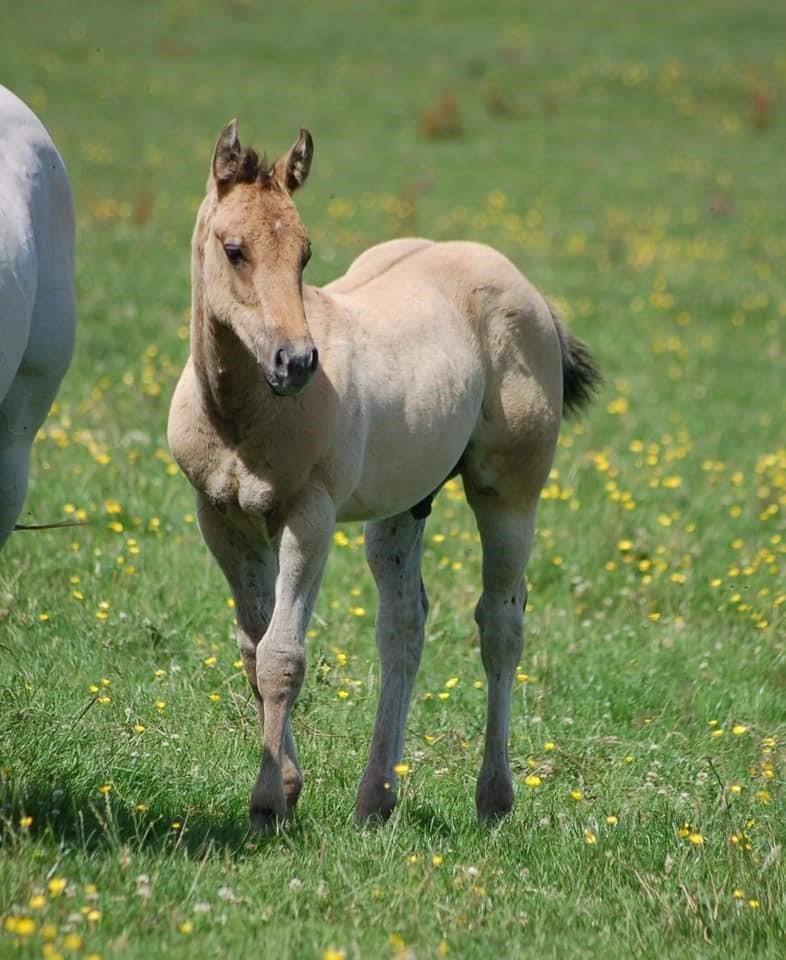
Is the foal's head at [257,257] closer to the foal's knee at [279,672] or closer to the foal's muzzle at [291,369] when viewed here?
the foal's muzzle at [291,369]

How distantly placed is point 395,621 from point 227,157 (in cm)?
189

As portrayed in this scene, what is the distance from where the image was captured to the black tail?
18.4ft

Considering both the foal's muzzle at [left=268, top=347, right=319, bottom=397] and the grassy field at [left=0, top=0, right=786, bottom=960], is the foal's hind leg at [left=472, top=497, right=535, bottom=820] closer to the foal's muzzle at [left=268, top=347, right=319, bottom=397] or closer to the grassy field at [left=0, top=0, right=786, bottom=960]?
the grassy field at [left=0, top=0, right=786, bottom=960]

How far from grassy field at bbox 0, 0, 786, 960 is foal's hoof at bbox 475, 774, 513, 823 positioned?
79 mm

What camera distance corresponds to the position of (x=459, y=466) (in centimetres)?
530

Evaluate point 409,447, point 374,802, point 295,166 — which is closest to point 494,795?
point 374,802

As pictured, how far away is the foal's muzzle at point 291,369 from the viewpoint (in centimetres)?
383

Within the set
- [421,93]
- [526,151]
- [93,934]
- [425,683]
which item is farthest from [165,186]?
[93,934]

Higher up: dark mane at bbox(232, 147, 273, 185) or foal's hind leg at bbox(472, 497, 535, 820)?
dark mane at bbox(232, 147, 273, 185)

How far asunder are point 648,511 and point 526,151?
12716 mm

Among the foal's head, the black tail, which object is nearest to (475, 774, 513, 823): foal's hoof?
the black tail

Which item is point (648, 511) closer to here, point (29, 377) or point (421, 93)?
point (29, 377)

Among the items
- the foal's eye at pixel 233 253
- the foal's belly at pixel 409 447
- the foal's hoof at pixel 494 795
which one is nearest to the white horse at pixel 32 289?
the foal's eye at pixel 233 253

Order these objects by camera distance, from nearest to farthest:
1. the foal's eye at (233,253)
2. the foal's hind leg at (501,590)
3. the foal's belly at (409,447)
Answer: the foal's eye at (233,253)
the foal's belly at (409,447)
the foal's hind leg at (501,590)
